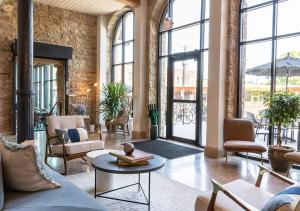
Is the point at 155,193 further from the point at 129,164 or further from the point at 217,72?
the point at 217,72

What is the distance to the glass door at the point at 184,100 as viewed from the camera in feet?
19.9

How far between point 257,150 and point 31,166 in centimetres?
355

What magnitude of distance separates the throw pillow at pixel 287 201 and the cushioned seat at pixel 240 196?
1.34ft

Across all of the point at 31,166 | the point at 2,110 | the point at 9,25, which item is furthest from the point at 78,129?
the point at 9,25

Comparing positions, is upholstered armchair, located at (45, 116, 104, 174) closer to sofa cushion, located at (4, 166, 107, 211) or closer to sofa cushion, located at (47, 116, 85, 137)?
sofa cushion, located at (47, 116, 85, 137)

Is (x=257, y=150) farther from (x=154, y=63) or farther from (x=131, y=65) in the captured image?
(x=131, y=65)

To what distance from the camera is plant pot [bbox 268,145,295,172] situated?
3.94 metres

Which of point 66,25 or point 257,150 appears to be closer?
point 257,150

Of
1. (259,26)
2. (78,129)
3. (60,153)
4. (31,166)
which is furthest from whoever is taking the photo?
(259,26)

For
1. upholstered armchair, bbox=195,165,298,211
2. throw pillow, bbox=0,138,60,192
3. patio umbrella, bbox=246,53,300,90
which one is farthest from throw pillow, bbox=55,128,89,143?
patio umbrella, bbox=246,53,300,90

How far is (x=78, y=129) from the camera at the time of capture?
173 inches

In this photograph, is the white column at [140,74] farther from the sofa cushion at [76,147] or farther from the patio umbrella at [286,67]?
the patio umbrella at [286,67]

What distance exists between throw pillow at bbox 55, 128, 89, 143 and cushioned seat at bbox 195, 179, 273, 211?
281cm

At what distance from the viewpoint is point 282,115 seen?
4070 mm
